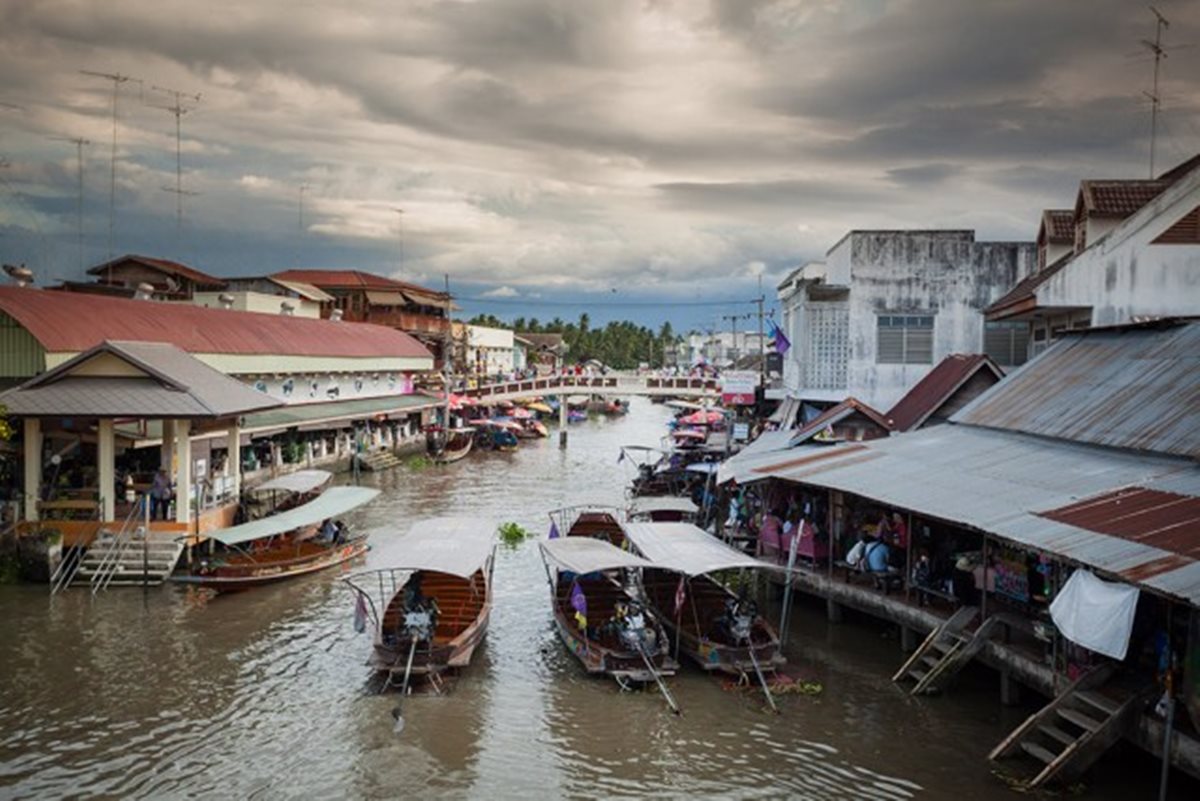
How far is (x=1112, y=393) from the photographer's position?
19.3m

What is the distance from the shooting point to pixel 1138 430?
17234 mm

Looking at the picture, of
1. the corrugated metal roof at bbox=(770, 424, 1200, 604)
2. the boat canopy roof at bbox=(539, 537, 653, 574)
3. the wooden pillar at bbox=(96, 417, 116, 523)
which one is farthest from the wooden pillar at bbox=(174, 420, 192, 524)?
the corrugated metal roof at bbox=(770, 424, 1200, 604)

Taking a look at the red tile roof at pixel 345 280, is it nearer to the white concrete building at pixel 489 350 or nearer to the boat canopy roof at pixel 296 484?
the white concrete building at pixel 489 350

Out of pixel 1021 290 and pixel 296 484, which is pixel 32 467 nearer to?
pixel 296 484

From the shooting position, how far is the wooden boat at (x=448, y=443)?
54281 mm

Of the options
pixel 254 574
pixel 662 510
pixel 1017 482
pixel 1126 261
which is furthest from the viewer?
pixel 662 510

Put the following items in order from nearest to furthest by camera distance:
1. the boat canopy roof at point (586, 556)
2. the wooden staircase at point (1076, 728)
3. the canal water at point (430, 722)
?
the wooden staircase at point (1076, 728) < the canal water at point (430, 722) < the boat canopy roof at point (586, 556)

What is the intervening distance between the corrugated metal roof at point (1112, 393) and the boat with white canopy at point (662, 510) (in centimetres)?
848

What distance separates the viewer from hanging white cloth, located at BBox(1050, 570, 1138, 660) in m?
12.7

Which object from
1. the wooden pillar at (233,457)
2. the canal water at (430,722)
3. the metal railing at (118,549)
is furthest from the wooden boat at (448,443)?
the canal water at (430,722)

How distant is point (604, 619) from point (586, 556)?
164cm

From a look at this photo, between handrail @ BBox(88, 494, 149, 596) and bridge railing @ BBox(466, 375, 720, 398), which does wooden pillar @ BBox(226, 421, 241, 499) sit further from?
bridge railing @ BBox(466, 375, 720, 398)

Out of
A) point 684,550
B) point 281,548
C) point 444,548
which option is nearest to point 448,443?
point 281,548

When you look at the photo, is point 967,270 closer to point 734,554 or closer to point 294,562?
point 734,554
